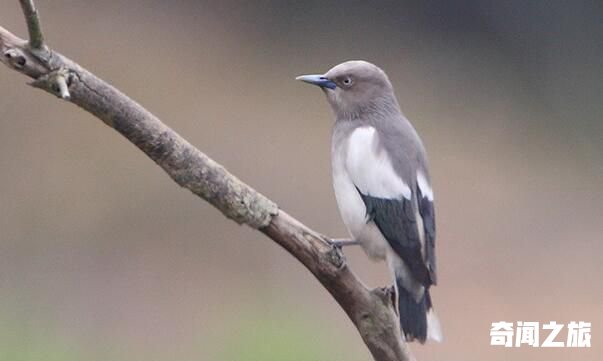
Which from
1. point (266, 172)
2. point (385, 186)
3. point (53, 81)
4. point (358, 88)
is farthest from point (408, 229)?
point (266, 172)

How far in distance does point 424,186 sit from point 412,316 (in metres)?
0.22

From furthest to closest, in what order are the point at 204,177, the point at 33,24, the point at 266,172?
1. the point at 266,172
2. the point at 204,177
3. the point at 33,24

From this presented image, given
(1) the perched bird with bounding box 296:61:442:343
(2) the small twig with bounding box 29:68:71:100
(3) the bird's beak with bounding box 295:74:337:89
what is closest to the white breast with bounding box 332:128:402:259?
(1) the perched bird with bounding box 296:61:442:343

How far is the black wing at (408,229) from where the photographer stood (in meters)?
1.84

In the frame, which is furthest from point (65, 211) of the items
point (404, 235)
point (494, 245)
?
point (404, 235)

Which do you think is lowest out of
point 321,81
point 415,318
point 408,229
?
point 415,318

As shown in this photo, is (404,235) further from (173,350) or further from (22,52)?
(173,350)

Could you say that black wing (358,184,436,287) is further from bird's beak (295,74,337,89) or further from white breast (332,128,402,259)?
bird's beak (295,74,337,89)

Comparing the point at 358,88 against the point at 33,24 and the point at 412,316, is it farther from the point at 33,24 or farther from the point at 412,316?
the point at 33,24

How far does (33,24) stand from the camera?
1592mm

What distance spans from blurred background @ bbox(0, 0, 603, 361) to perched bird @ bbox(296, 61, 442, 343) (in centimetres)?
137

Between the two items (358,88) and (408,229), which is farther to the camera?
(358,88)

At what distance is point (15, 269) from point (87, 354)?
42cm

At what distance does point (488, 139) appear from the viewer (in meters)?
4.41
